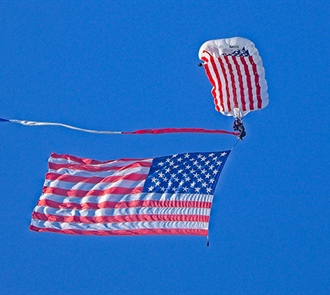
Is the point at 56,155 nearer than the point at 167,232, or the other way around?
the point at 167,232

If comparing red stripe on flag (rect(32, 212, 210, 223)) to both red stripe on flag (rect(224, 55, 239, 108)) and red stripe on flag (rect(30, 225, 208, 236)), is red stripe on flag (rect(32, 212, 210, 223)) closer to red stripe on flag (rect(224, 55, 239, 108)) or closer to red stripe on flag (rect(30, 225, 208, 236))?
red stripe on flag (rect(30, 225, 208, 236))

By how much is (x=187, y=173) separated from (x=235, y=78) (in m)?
3.67

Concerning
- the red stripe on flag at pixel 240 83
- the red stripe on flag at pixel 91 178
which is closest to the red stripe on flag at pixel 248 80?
the red stripe on flag at pixel 240 83

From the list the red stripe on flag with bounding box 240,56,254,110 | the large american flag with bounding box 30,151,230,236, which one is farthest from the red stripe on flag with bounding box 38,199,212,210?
the red stripe on flag with bounding box 240,56,254,110

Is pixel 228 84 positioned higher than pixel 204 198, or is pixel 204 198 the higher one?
pixel 228 84

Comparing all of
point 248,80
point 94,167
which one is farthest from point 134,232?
point 248,80

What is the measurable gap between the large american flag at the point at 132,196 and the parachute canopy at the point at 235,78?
1769mm

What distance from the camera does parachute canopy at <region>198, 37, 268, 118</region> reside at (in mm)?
28906

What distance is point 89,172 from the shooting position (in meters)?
30.0

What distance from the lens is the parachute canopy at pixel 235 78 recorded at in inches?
1138

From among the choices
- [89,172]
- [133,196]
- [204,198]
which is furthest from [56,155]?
[204,198]

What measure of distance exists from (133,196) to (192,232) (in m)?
2.47

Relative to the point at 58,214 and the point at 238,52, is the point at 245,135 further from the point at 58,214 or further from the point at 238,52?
the point at 58,214

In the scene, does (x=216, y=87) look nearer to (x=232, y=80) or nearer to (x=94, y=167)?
(x=232, y=80)
